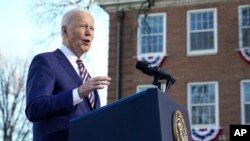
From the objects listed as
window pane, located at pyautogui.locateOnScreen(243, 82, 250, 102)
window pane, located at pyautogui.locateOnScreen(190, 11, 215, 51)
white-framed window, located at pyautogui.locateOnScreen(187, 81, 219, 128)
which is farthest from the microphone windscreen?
window pane, located at pyautogui.locateOnScreen(190, 11, 215, 51)

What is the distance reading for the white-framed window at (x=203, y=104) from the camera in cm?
2138

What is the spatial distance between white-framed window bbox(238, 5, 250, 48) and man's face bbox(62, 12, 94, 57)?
722 inches

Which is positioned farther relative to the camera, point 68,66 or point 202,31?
point 202,31

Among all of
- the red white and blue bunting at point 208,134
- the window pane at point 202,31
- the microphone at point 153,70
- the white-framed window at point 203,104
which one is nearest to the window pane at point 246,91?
the white-framed window at point 203,104

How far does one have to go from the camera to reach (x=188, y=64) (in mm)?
22531

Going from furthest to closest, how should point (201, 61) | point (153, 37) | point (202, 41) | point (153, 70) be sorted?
1. point (153, 37)
2. point (202, 41)
3. point (201, 61)
4. point (153, 70)

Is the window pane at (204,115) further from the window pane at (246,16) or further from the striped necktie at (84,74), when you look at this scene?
the striped necktie at (84,74)

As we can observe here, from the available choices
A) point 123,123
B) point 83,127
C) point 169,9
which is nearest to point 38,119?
point 83,127

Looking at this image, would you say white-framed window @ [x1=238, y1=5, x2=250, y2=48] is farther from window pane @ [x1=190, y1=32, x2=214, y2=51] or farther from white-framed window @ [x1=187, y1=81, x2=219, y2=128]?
white-framed window @ [x1=187, y1=81, x2=219, y2=128]

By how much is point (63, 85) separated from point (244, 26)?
18.9 m

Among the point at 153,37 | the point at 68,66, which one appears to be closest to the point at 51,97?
the point at 68,66

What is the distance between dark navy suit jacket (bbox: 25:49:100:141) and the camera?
2.80 meters

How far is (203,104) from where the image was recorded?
21688 mm

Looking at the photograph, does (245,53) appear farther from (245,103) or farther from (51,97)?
(51,97)
